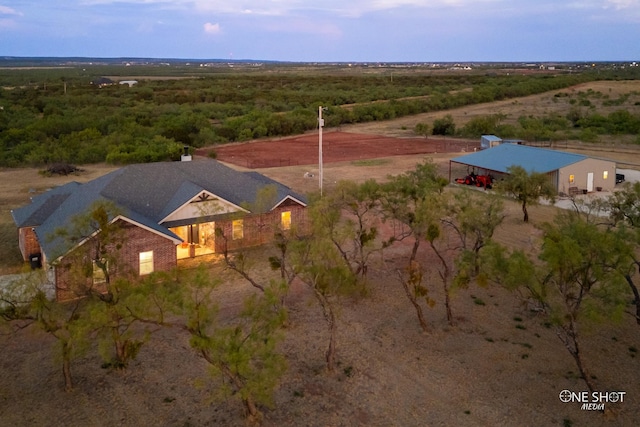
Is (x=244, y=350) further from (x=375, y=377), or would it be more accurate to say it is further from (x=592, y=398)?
(x=592, y=398)

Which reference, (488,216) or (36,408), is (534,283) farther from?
(36,408)

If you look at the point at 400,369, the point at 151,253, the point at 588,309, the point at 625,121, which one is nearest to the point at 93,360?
the point at 151,253

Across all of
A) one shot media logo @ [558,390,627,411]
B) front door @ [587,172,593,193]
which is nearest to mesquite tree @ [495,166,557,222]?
front door @ [587,172,593,193]

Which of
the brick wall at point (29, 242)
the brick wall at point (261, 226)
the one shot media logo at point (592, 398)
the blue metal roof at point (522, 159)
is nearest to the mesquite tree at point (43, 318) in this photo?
the brick wall at point (29, 242)

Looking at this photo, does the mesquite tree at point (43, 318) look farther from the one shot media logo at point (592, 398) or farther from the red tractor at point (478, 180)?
the red tractor at point (478, 180)

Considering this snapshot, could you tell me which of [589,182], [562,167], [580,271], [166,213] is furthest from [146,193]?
[589,182]

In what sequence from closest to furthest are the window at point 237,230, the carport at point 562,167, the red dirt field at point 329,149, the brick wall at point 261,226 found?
the brick wall at point 261,226
the window at point 237,230
the carport at point 562,167
the red dirt field at point 329,149
